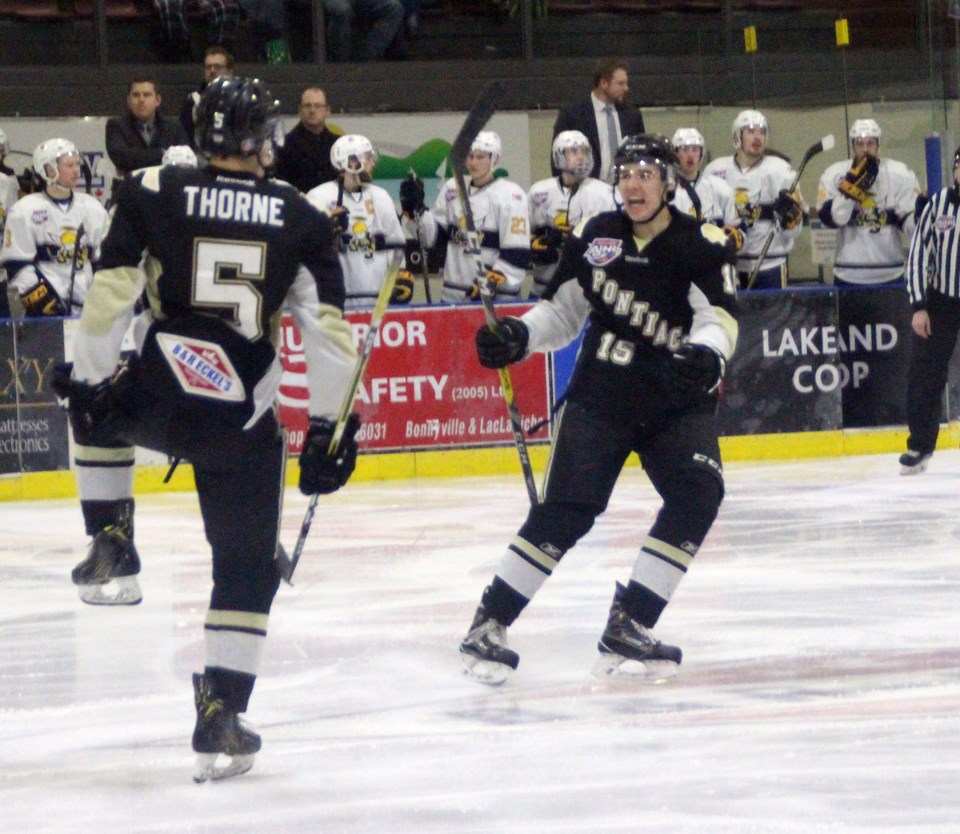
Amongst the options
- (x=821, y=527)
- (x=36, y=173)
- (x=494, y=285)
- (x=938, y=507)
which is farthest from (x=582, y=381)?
(x=36, y=173)

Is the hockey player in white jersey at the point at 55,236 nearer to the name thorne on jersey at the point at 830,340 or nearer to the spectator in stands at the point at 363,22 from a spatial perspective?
the spectator in stands at the point at 363,22

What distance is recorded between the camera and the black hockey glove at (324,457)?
3.59 meters

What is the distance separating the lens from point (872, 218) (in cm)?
959

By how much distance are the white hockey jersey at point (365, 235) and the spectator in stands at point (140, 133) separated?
0.85 meters

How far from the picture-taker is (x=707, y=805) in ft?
11.2

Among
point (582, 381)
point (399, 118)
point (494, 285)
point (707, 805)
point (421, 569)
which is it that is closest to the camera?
point (707, 805)

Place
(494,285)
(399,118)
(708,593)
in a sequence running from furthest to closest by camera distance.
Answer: (399,118), (494,285), (708,593)

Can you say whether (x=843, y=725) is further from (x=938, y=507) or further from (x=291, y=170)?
(x=291, y=170)

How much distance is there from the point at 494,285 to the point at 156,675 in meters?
4.85

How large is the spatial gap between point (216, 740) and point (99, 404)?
71 centimetres

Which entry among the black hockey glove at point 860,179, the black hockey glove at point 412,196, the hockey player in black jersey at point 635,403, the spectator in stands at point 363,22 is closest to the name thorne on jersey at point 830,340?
the black hockey glove at point 860,179

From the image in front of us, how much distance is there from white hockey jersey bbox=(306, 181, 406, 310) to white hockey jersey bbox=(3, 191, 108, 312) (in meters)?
1.19

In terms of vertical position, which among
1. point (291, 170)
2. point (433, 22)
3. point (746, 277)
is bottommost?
point (746, 277)

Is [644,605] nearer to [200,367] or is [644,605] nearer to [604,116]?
[200,367]
